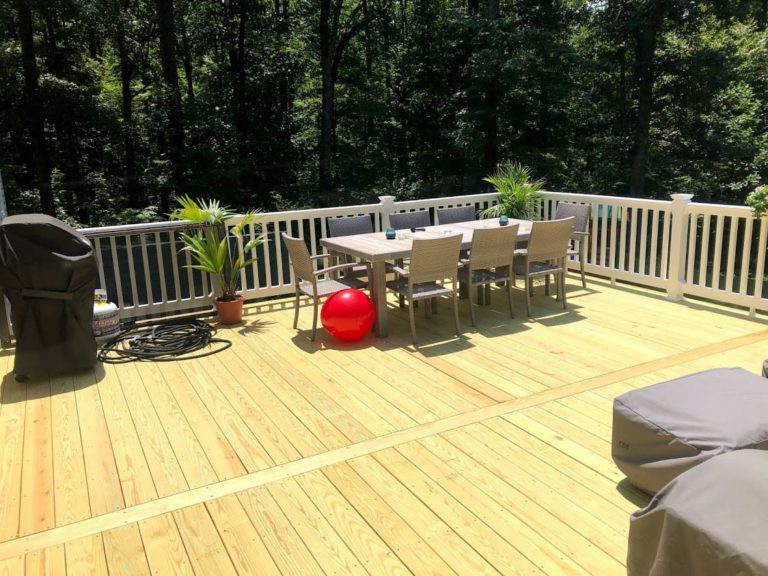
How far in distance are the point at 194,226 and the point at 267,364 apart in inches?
69.0

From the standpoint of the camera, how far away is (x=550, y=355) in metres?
4.44

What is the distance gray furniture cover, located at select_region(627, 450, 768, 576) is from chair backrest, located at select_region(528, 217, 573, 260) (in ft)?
11.8

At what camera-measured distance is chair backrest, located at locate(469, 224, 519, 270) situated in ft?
16.4

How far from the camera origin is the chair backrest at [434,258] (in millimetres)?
4621

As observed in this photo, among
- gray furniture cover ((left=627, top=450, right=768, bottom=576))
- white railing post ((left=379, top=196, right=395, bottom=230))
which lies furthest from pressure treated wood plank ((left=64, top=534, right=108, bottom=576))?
white railing post ((left=379, top=196, right=395, bottom=230))

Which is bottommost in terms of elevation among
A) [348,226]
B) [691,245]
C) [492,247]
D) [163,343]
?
[163,343]

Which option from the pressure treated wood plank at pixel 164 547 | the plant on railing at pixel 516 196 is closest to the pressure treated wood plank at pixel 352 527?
the pressure treated wood plank at pixel 164 547

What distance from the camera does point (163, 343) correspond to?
4.93m

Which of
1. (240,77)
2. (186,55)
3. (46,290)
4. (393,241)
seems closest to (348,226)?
(393,241)

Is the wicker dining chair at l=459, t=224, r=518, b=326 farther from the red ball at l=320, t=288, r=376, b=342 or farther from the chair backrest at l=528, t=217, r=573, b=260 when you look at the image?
the red ball at l=320, t=288, r=376, b=342

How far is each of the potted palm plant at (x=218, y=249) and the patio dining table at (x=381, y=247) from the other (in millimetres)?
839

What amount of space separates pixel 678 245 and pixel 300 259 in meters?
3.52

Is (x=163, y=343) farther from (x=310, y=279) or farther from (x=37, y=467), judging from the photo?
(x=37, y=467)

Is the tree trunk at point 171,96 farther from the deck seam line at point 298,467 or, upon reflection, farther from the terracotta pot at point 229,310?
the deck seam line at point 298,467
